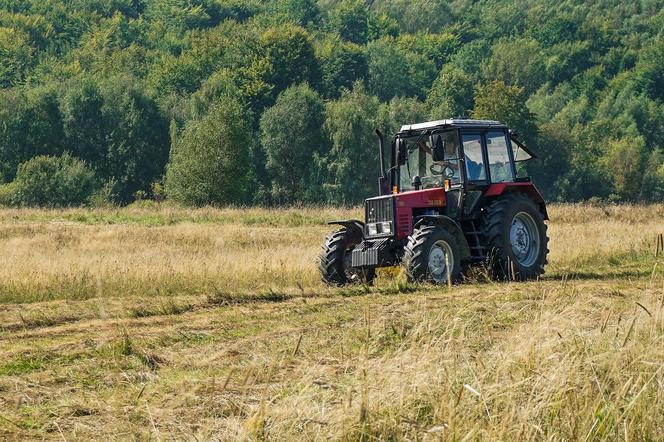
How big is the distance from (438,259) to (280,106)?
171ft

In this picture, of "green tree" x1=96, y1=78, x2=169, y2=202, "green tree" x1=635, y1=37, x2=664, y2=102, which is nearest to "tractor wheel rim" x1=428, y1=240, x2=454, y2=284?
"green tree" x1=96, y1=78, x2=169, y2=202

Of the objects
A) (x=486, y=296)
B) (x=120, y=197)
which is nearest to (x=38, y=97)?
(x=120, y=197)

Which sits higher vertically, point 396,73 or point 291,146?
point 396,73

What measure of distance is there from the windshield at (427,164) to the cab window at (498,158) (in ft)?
2.33

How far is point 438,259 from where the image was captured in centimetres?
1475

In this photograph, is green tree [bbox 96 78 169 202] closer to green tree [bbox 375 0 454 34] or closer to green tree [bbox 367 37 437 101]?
green tree [bbox 367 37 437 101]

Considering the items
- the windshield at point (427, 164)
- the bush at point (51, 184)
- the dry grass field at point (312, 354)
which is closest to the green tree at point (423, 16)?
the bush at point (51, 184)

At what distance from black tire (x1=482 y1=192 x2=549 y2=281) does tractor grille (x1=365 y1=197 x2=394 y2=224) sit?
58.3 inches

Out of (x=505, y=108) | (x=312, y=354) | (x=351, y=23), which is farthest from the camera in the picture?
(x=351, y=23)

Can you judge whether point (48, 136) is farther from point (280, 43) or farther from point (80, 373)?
point (80, 373)

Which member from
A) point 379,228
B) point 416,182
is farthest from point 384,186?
point 379,228

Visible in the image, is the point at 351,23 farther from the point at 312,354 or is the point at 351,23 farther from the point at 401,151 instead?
the point at 312,354

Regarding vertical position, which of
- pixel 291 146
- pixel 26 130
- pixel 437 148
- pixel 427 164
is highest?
pixel 26 130

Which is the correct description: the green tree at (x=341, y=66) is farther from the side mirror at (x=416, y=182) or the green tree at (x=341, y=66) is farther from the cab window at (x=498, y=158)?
the side mirror at (x=416, y=182)
